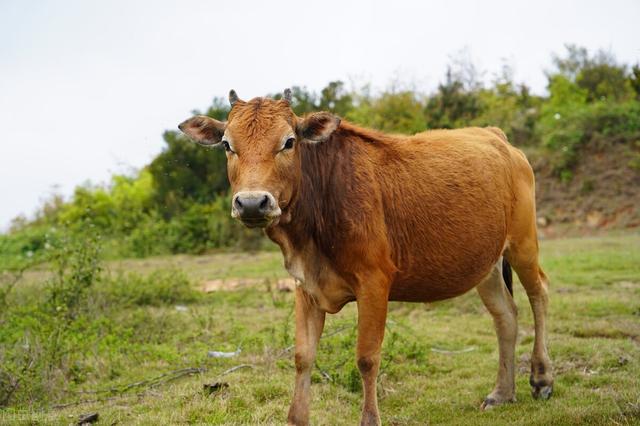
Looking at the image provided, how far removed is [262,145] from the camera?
4977 millimetres

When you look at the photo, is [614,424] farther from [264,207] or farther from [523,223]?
[264,207]

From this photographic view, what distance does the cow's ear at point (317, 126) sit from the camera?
17.2 ft

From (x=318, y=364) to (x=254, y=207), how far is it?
3.29m

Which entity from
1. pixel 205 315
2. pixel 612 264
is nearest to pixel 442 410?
pixel 205 315

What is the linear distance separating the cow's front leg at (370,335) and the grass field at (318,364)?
2.35 ft

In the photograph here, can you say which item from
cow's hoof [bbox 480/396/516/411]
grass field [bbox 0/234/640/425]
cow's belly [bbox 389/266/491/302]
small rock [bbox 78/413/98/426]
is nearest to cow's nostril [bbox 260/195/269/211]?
cow's belly [bbox 389/266/491/302]

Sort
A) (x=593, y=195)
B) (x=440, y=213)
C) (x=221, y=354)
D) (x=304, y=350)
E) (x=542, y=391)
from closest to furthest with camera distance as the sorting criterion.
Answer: (x=304, y=350) < (x=440, y=213) < (x=542, y=391) < (x=221, y=354) < (x=593, y=195)

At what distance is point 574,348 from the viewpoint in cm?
786

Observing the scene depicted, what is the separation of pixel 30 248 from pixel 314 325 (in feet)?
79.7

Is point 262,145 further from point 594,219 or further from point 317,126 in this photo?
point 594,219

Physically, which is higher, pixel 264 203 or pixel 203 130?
pixel 203 130

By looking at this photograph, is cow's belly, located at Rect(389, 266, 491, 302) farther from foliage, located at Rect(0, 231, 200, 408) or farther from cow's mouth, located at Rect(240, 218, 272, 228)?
foliage, located at Rect(0, 231, 200, 408)

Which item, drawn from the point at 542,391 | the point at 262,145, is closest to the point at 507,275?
the point at 542,391

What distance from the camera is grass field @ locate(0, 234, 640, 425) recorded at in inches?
233
